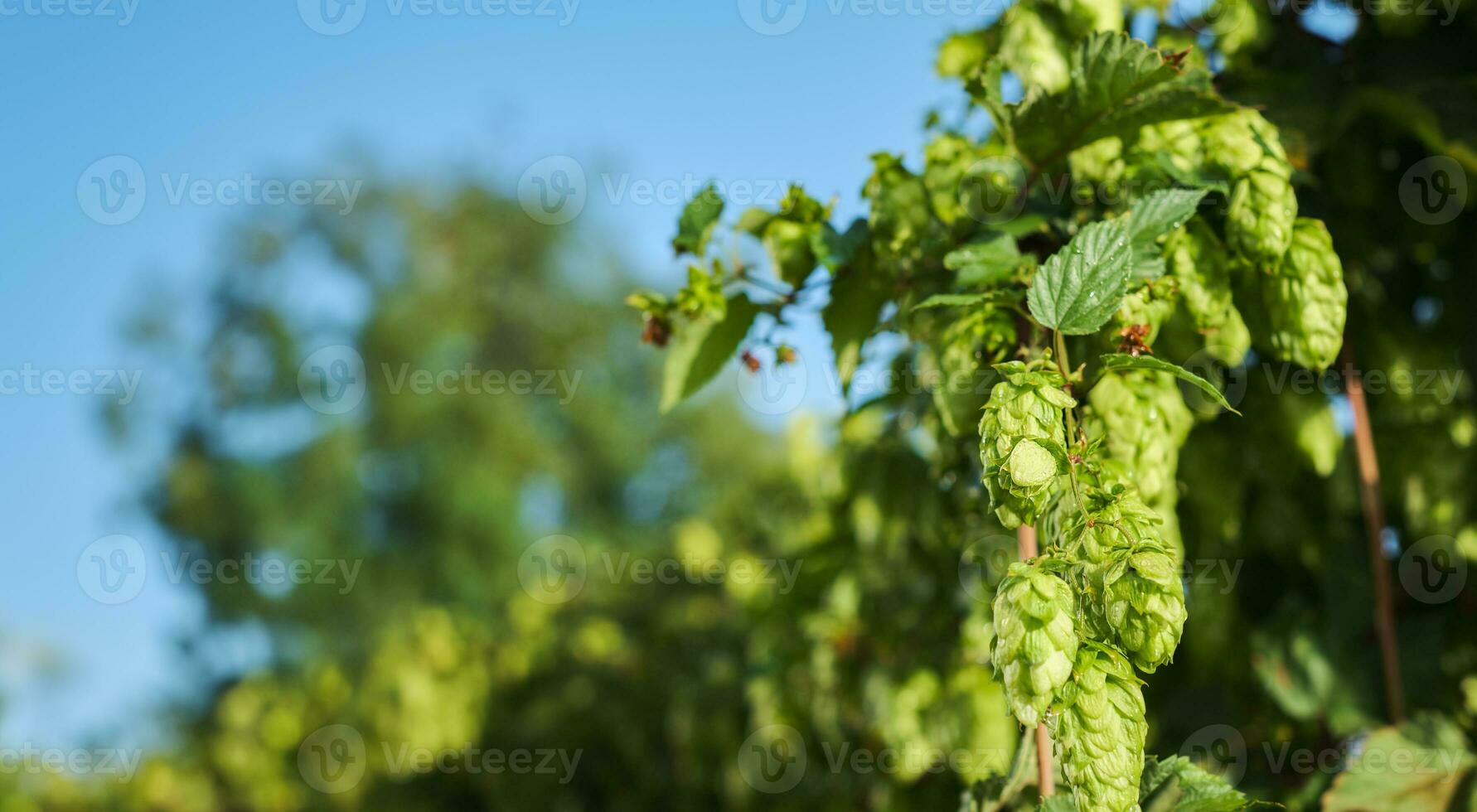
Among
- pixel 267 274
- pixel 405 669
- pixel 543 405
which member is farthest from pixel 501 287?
pixel 405 669

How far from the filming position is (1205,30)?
143 cm

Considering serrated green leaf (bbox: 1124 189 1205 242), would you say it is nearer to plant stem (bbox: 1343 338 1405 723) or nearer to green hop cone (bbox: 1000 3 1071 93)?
green hop cone (bbox: 1000 3 1071 93)

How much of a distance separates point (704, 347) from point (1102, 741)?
25.3 inches

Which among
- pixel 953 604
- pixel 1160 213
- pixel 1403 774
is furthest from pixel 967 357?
pixel 953 604

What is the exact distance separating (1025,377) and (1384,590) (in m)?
0.91

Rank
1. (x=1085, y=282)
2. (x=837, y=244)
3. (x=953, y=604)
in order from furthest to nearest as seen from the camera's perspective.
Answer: (x=953, y=604)
(x=837, y=244)
(x=1085, y=282)

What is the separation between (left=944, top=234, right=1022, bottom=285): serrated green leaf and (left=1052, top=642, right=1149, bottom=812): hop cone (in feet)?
1.24

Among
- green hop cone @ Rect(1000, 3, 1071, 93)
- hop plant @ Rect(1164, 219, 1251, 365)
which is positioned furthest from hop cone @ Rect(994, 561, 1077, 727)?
green hop cone @ Rect(1000, 3, 1071, 93)

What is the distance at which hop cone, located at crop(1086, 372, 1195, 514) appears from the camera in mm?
875

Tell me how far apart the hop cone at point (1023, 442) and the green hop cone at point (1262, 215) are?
0.30 meters

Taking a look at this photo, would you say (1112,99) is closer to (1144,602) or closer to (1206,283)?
(1206,283)

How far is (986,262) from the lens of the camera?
3.01ft

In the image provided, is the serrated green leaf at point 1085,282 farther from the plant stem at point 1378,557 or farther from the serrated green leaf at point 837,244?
the plant stem at point 1378,557

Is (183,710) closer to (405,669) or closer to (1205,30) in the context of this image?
(405,669)
